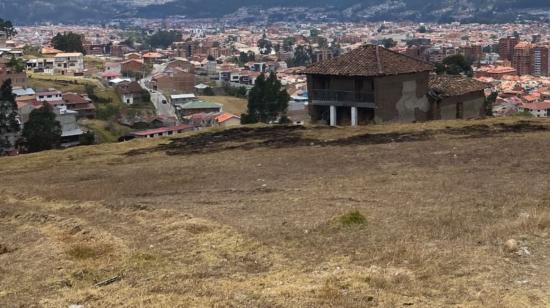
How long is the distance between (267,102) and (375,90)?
2054 cm

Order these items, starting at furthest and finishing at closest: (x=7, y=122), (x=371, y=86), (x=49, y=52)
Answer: (x=49, y=52)
(x=7, y=122)
(x=371, y=86)

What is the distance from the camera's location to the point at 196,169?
16.4 m

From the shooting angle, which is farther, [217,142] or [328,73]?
[328,73]

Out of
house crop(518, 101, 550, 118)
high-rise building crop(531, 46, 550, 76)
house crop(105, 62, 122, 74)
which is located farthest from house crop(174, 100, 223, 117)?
high-rise building crop(531, 46, 550, 76)

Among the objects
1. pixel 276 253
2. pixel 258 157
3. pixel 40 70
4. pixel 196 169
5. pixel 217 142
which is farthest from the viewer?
pixel 40 70

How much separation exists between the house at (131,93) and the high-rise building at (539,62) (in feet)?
289

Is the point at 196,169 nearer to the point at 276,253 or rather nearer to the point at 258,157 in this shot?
the point at 258,157

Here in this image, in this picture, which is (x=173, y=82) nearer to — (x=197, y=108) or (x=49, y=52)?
(x=49, y=52)

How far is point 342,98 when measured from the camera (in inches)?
1133

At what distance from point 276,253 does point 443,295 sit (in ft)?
7.80

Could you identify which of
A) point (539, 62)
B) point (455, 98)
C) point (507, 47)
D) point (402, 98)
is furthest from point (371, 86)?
point (507, 47)

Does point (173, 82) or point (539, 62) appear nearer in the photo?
point (173, 82)

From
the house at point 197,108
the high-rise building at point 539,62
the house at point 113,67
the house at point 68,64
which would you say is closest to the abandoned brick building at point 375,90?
the house at point 197,108

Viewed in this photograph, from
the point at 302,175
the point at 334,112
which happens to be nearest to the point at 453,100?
the point at 334,112
